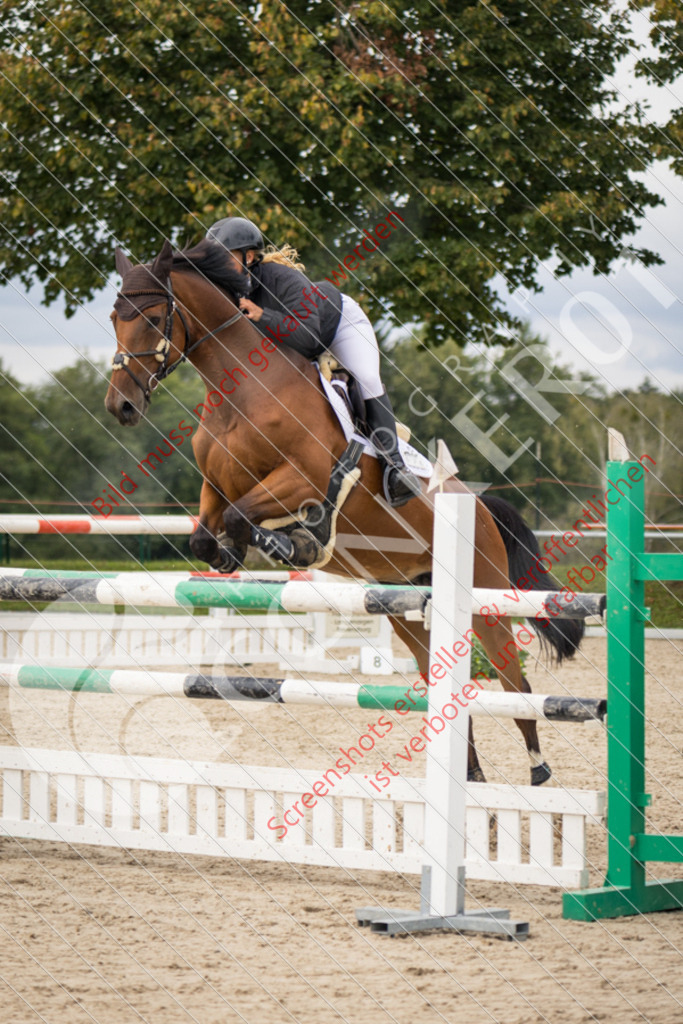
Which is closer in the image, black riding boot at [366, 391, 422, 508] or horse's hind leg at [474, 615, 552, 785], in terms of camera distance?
horse's hind leg at [474, 615, 552, 785]

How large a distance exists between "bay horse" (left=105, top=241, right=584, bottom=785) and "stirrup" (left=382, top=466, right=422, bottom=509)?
4 centimetres

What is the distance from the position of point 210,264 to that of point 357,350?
1.97 feet

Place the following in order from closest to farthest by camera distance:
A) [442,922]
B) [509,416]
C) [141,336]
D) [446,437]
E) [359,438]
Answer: [442,922] → [141,336] → [359,438] → [446,437] → [509,416]

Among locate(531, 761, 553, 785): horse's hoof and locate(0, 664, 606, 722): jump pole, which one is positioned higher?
locate(0, 664, 606, 722): jump pole

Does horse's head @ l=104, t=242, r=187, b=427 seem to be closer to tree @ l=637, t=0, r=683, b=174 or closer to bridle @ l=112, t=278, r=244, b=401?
bridle @ l=112, t=278, r=244, b=401

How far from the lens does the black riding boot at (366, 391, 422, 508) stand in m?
3.95

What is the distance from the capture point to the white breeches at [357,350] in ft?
13.0

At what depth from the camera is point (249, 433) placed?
3.75m

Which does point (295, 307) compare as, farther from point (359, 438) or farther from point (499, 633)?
point (499, 633)

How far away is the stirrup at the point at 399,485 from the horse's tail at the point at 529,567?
0.54m

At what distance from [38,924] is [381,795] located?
37.2 inches

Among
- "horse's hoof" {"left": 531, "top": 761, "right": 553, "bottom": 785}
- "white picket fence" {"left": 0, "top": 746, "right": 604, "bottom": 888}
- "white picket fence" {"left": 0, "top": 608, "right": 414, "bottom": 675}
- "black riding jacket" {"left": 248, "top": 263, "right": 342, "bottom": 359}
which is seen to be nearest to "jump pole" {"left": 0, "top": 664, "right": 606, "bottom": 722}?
"white picket fence" {"left": 0, "top": 746, "right": 604, "bottom": 888}

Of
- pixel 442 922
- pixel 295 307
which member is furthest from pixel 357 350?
pixel 442 922

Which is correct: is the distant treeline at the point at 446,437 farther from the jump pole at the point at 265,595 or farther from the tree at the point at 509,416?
the jump pole at the point at 265,595
